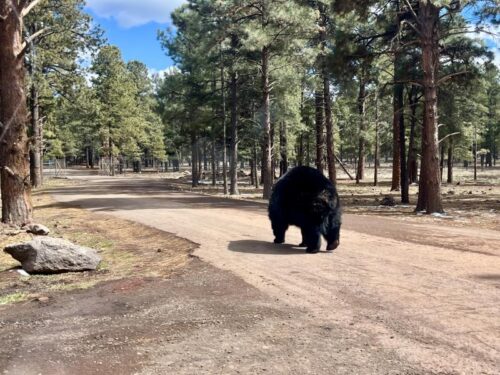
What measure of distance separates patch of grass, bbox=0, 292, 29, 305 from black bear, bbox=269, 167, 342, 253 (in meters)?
4.36

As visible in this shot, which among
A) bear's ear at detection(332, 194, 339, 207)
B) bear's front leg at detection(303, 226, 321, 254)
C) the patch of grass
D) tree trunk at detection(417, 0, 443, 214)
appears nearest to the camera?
the patch of grass

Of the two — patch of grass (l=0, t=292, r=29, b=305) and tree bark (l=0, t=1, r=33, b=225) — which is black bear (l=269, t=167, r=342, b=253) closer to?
patch of grass (l=0, t=292, r=29, b=305)

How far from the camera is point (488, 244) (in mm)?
9797

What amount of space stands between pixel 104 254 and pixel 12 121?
16.3 ft

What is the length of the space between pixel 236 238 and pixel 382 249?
3152 mm

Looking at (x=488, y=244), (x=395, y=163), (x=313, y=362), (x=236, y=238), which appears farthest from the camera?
(x=395, y=163)

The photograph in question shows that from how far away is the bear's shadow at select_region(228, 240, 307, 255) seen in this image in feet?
29.0

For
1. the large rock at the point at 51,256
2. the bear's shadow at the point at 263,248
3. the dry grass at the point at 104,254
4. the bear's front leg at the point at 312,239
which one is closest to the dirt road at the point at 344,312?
the bear's shadow at the point at 263,248

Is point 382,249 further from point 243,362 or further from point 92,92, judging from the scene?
point 92,92

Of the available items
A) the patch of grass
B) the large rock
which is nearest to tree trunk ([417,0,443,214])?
the large rock

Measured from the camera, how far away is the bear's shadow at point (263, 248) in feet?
29.0

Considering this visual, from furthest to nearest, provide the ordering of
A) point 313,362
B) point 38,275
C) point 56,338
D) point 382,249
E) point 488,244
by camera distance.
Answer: point 488,244
point 382,249
point 38,275
point 56,338
point 313,362

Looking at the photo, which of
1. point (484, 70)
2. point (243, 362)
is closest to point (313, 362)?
point (243, 362)

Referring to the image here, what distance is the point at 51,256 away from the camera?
26.3 feet
